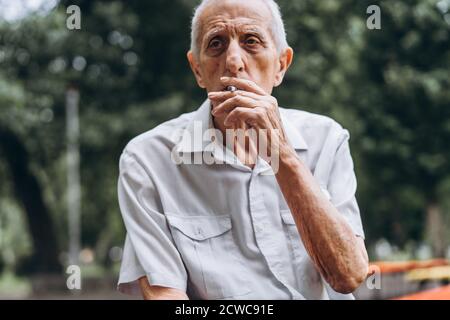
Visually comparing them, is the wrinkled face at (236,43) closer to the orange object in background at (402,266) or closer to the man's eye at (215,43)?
the man's eye at (215,43)

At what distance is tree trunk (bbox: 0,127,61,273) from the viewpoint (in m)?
19.1

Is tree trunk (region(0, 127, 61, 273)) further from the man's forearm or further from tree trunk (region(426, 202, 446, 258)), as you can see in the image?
the man's forearm

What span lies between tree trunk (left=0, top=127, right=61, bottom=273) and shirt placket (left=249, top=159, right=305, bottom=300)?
17376 millimetres

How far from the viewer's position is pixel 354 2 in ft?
65.3

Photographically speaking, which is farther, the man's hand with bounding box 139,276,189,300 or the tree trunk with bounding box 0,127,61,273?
the tree trunk with bounding box 0,127,61,273

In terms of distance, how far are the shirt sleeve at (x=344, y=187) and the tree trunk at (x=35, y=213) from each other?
56.9 ft

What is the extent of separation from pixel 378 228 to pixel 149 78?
43.5 ft

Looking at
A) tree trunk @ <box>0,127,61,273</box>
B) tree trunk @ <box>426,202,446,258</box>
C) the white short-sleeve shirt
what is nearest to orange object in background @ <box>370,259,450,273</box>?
tree trunk @ <box>426,202,446,258</box>

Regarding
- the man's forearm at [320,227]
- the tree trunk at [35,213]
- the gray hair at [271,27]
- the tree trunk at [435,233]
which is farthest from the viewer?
the tree trunk at [435,233]

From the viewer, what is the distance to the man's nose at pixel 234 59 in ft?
6.69

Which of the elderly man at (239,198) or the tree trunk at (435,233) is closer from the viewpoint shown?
the elderly man at (239,198)

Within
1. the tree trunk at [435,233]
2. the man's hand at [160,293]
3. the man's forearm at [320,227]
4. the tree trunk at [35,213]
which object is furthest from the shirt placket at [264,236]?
the tree trunk at [435,233]

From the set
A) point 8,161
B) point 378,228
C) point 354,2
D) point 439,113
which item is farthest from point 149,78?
point 378,228

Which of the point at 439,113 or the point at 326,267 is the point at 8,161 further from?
the point at 326,267
